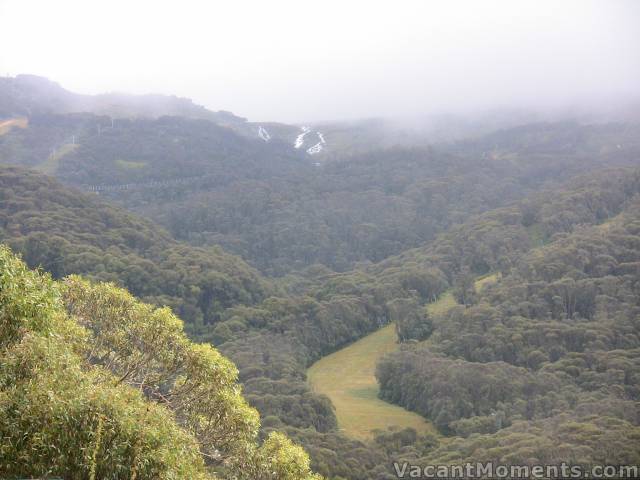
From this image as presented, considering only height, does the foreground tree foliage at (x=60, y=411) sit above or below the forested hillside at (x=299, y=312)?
above

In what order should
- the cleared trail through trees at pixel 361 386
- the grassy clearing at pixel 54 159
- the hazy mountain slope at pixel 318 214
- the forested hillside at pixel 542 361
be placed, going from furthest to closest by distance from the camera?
1. the grassy clearing at pixel 54 159
2. the hazy mountain slope at pixel 318 214
3. the cleared trail through trees at pixel 361 386
4. the forested hillside at pixel 542 361

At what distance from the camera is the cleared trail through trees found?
70.5 meters

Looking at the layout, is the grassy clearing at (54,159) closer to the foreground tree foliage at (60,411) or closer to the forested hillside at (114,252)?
the forested hillside at (114,252)

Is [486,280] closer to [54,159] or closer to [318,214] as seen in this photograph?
[318,214]

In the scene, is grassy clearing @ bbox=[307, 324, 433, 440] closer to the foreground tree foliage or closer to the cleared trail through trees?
the cleared trail through trees

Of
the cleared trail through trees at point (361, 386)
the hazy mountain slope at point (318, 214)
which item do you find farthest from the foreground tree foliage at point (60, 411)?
the hazy mountain slope at point (318, 214)

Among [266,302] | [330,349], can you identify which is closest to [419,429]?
[330,349]

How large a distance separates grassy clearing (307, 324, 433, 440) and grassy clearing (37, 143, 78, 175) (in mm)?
112379

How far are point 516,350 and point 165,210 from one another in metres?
112

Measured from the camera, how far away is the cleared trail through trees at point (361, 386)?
2776 inches

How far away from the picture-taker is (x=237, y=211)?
570 ft

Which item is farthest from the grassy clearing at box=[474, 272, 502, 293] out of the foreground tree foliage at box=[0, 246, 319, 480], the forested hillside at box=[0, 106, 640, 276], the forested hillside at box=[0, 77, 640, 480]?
the foreground tree foliage at box=[0, 246, 319, 480]

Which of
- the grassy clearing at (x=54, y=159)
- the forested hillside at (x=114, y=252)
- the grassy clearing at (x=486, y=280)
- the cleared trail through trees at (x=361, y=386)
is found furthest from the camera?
the grassy clearing at (x=54, y=159)

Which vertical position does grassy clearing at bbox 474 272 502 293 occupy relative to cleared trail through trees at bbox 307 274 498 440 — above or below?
above
